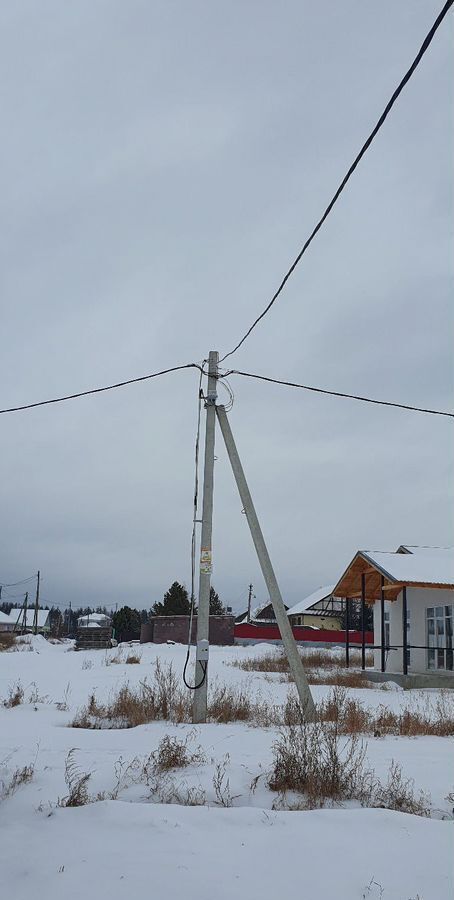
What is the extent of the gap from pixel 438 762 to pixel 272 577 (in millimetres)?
3354

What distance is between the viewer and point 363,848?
15.4 ft

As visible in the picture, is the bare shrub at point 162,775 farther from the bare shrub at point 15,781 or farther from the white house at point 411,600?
the white house at point 411,600

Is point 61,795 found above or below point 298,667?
below

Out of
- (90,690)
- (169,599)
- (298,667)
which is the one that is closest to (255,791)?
(298,667)

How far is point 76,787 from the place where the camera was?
5.71 m

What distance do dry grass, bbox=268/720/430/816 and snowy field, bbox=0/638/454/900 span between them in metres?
0.17

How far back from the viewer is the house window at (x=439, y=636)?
20656 mm

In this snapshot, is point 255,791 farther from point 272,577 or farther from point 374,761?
point 272,577

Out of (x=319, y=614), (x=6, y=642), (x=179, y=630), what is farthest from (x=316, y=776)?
(x=319, y=614)

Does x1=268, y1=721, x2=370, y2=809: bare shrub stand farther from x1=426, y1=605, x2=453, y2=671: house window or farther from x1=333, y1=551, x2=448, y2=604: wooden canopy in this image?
x1=426, y1=605, x2=453, y2=671: house window

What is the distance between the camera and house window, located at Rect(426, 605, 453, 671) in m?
20.7

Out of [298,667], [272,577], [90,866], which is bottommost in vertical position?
[90,866]

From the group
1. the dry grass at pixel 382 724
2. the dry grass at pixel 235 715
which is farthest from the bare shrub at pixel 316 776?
the dry grass at pixel 382 724

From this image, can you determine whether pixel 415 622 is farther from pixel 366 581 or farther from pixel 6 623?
pixel 6 623
